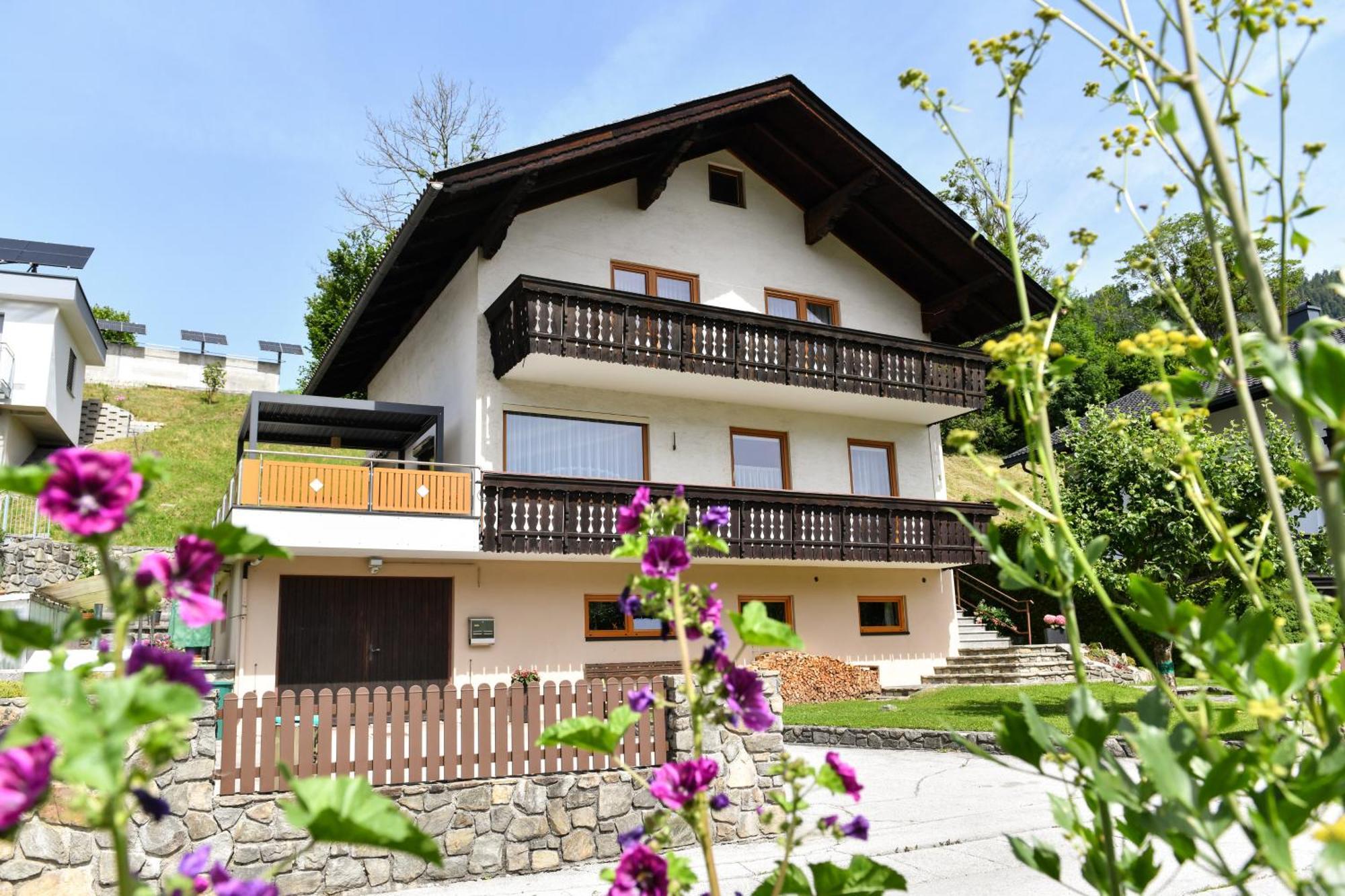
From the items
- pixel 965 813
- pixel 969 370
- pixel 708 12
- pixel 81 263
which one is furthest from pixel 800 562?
pixel 81 263

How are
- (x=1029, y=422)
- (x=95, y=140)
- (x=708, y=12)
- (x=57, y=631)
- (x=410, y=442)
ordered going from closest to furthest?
(x=57, y=631), (x=1029, y=422), (x=708, y=12), (x=95, y=140), (x=410, y=442)

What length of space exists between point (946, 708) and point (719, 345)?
23.8 feet

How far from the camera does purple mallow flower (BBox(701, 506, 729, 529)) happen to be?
233 centimetres

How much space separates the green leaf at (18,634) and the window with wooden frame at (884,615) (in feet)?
68.6

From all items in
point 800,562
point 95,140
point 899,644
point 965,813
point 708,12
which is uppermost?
point 95,140

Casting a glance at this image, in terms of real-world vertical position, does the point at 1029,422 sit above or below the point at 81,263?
below

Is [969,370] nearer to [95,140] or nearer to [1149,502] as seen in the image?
[1149,502]

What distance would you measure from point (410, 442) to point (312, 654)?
5.73 metres

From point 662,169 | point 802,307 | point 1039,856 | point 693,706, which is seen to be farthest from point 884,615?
point 1039,856

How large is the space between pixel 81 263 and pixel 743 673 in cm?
3084

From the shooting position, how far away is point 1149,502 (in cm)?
1602

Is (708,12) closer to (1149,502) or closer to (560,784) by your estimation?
(560,784)

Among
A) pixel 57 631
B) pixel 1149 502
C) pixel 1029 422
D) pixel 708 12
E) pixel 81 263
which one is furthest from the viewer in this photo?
pixel 81 263

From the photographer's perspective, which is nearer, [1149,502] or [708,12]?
[708,12]
